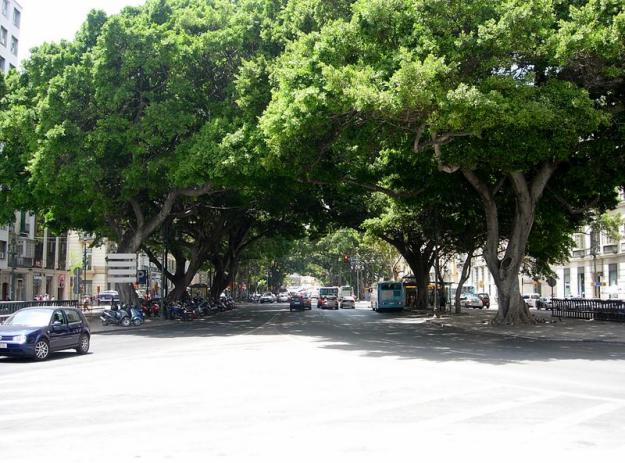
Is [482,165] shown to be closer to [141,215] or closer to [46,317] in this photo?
[46,317]

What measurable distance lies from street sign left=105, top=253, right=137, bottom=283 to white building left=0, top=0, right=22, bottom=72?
32273 mm

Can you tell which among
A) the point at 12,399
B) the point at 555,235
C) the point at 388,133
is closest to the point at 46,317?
the point at 12,399

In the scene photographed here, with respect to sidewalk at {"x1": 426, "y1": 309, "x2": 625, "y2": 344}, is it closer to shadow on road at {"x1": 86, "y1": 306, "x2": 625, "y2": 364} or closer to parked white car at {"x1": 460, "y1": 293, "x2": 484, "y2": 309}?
shadow on road at {"x1": 86, "y1": 306, "x2": 625, "y2": 364}

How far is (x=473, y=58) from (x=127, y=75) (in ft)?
54.5

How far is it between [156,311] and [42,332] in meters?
27.2

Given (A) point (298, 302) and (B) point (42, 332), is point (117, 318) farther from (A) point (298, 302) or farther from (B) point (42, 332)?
(A) point (298, 302)

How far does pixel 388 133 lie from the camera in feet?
69.9

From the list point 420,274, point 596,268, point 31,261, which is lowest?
point 420,274

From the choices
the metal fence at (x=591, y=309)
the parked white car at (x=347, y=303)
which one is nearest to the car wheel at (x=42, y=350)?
the metal fence at (x=591, y=309)

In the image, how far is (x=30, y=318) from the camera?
16.3 m

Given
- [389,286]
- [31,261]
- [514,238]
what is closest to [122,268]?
[514,238]

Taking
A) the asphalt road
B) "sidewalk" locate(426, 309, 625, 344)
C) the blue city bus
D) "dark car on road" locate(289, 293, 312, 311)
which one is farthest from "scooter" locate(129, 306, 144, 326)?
"dark car on road" locate(289, 293, 312, 311)

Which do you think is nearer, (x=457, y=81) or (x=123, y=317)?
(x=457, y=81)

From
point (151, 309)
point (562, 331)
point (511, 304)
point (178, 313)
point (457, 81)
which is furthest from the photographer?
point (151, 309)
